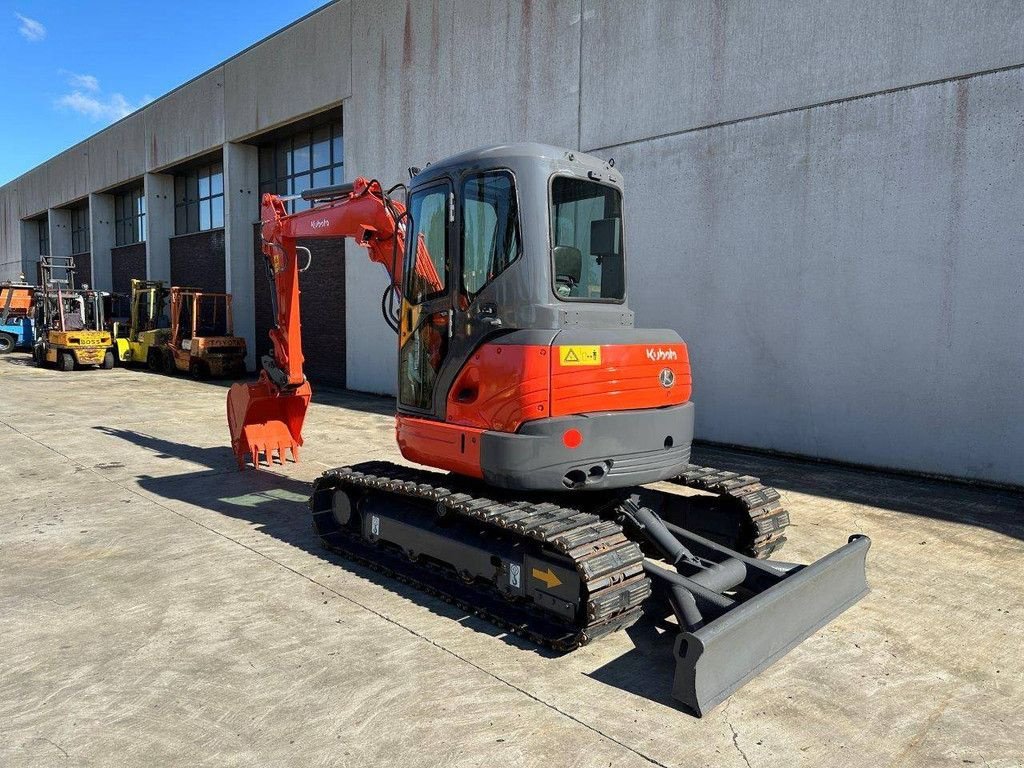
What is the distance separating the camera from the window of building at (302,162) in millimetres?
18594


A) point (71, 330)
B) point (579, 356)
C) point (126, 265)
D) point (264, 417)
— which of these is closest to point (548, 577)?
point (579, 356)

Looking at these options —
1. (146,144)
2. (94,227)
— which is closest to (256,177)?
(146,144)

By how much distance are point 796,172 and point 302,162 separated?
14.2 meters

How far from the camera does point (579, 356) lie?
4395mm

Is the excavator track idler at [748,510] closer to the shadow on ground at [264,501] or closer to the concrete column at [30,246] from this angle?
the shadow on ground at [264,501]

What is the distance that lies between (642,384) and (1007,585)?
317 centimetres

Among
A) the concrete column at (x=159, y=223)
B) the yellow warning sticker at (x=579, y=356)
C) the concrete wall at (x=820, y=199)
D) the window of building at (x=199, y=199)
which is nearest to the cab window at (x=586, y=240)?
the yellow warning sticker at (x=579, y=356)

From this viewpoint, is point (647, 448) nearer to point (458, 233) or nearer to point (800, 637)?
point (800, 637)

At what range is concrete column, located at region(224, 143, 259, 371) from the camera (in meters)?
21.3

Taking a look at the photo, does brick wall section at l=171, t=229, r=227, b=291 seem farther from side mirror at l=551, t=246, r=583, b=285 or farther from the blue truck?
side mirror at l=551, t=246, r=583, b=285

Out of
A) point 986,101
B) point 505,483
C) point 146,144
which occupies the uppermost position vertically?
point 146,144

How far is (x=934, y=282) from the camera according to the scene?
8688 mm

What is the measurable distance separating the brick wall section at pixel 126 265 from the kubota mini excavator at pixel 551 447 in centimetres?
2664

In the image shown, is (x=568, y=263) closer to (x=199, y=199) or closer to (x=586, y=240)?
(x=586, y=240)
